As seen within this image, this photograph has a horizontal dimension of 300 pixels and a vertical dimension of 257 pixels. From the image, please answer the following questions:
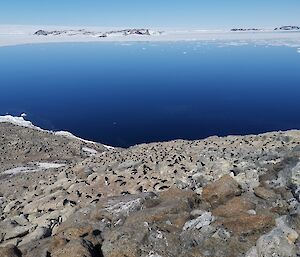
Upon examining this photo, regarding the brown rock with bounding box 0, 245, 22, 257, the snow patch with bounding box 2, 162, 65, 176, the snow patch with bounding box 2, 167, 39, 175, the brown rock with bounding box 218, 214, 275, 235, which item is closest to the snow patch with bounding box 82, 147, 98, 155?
the snow patch with bounding box 2, 162, 65, 176

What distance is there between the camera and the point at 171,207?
42.7 ft

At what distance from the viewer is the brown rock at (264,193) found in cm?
1344

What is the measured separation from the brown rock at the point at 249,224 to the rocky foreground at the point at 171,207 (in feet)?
0.09

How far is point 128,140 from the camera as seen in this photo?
3120 inches

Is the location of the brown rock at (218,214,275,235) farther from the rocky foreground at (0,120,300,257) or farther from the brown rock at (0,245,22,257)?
the brown rock at (0,245,22,257)

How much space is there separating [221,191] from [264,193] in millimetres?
1364

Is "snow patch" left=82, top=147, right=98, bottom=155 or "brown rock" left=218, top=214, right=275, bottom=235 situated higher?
"brown rock" left=218, top=214, right=275, bottom=235

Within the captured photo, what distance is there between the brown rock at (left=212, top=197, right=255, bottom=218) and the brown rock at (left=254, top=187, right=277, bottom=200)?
88cm

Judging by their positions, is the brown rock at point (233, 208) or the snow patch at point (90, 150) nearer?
the brown rock at point (233, 208)

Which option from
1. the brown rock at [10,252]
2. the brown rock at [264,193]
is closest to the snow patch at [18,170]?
→ the brown rock at [10,252]

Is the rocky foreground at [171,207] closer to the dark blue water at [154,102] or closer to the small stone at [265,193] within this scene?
the small stone at [265,193]

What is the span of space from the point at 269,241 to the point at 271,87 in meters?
141

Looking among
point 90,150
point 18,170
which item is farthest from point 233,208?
point 90,150

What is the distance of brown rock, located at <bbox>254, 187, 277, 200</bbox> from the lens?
44.1ft
